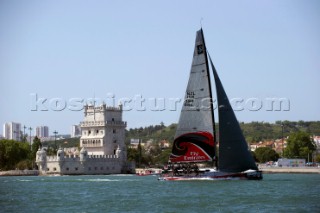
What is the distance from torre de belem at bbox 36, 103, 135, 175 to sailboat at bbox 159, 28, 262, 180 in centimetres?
3509

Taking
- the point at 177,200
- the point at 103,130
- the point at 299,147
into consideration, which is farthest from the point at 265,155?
the point at 177,200

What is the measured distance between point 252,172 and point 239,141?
3.02m

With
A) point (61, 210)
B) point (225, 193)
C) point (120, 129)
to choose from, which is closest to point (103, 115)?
point (120, 129)

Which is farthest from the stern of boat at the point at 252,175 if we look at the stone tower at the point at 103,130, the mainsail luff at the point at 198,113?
the stone tower at the point at 103,130

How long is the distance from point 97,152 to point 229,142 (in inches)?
1770

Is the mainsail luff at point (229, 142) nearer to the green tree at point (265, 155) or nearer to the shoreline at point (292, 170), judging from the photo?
the shoreline at point (292, 170)

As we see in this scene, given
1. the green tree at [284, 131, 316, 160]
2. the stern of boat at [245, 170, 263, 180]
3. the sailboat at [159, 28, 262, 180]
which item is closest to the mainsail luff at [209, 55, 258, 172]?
the sailboat at [159, 28, 262, 180]

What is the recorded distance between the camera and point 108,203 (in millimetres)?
40344

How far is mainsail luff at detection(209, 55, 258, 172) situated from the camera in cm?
5697

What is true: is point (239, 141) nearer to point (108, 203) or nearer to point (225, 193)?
point (225, 193)

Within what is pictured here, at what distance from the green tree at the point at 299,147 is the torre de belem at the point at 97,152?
3721 centimetres

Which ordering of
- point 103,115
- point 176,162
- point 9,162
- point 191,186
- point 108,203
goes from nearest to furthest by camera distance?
1. point 108,203
2. point 191,186
3. point 176,162
4. point 103,115
5. point 9,162

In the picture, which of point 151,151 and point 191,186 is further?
point 151,151

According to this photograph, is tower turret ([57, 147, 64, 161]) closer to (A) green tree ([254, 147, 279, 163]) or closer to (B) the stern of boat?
(B) the stern of boat
